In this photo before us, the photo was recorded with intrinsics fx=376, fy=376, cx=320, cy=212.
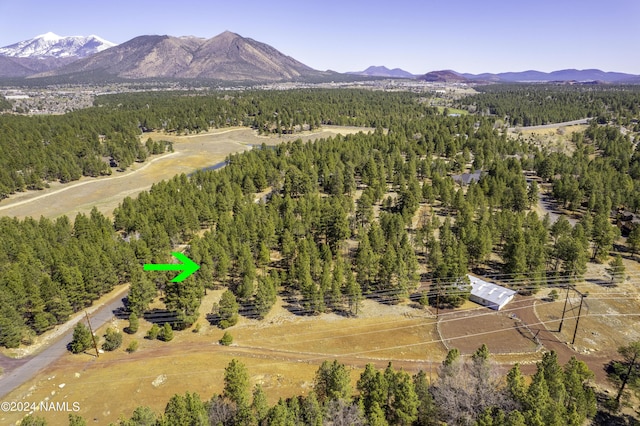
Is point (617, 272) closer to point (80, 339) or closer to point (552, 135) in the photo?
point (80, 339)

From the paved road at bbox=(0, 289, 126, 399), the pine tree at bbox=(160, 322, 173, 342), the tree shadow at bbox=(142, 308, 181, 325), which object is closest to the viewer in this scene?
the paved road at bbox=(0, 289, 126, 399)

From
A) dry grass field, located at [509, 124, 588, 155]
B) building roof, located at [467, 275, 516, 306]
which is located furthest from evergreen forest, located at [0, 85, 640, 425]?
dry grass field, located at [509, 124, 588, 155]

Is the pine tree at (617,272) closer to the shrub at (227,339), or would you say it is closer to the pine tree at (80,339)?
the shrub at (227,339)

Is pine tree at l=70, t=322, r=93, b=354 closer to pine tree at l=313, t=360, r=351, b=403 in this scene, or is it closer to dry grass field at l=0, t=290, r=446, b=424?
dry grass field at l=0, t=290, r=446, b=424

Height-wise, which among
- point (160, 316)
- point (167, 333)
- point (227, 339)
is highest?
point (227, 339)

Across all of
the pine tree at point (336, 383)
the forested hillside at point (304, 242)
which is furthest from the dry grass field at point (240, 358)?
the pine tree at point (336, 383)

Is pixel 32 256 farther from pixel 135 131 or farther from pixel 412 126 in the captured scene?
pixel 412 126

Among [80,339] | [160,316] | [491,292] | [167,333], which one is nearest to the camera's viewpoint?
[80,339]

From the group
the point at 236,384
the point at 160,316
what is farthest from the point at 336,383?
the point at 160,316
